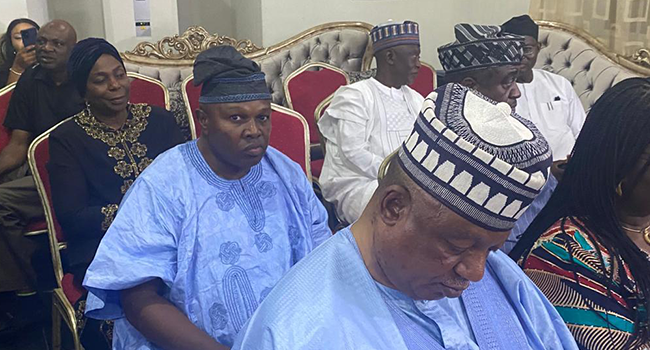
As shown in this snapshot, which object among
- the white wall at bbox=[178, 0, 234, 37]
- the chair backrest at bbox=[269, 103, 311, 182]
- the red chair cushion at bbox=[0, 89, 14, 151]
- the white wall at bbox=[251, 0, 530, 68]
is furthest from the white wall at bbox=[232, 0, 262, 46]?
the chair backrest at bbox=[269, 103, 311, 182]

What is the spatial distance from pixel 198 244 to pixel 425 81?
9.34 feet

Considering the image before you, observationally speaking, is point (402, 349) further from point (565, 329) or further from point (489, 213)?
point (565, 329)

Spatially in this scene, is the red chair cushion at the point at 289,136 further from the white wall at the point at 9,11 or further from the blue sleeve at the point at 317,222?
the white wall at the point at 9,11

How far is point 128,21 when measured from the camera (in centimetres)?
424

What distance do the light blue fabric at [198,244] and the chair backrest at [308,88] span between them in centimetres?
208

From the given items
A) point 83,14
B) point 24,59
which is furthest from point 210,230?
point 83,14

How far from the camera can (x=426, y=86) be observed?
4.00 m

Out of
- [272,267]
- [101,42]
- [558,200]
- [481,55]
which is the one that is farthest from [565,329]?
[101,42]

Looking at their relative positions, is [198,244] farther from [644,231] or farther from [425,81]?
[425,81]

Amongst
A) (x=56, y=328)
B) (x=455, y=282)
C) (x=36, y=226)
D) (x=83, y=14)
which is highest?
(x=83, y=14)

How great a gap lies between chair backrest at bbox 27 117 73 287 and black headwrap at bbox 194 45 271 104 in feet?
2.35

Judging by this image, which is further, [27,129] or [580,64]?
[580,64]

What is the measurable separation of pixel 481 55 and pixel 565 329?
1.29 meters

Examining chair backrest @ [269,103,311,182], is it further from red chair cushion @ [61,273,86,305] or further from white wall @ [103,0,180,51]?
white wall @ [103,0,180,51]
